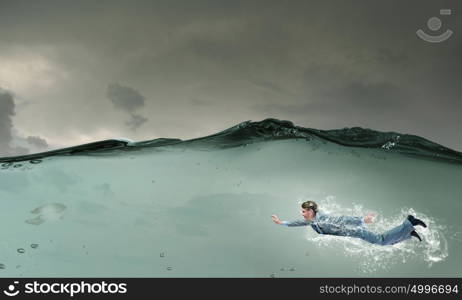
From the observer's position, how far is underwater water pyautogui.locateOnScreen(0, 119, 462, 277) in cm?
866

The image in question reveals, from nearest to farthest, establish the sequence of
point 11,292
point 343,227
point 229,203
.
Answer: point 11,292 < point 343,227 < point 229,203

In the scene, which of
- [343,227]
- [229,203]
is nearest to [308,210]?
[343,227]

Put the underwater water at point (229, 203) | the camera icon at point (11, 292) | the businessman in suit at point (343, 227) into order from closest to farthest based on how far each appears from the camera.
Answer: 1. the camera icon at point (11, 292)
2. the businessman in suit at point (343, 227)
3. the underwater water at point (229, 203)

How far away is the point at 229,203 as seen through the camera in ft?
34.6

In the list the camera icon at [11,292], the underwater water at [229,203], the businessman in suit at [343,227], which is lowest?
the camera icon at [11,292]

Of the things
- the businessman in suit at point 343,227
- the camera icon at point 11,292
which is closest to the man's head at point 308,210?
the businessman in suit at point 343,227

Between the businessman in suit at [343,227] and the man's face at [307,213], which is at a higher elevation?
the man's face at [307,213]

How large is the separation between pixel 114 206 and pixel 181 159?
7.31 feet

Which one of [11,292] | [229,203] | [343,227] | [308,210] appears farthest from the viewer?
[229,203]

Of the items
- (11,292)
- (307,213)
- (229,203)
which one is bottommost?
(11,292)

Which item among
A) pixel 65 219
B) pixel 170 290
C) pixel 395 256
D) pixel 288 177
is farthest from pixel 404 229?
pixel 65 219

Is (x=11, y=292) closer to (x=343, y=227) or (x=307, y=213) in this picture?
(x=307, y=213)

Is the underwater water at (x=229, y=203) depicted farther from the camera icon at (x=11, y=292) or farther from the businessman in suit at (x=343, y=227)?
the camera icon at (x=11, y=292)

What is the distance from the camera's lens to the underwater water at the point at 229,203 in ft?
28.4
